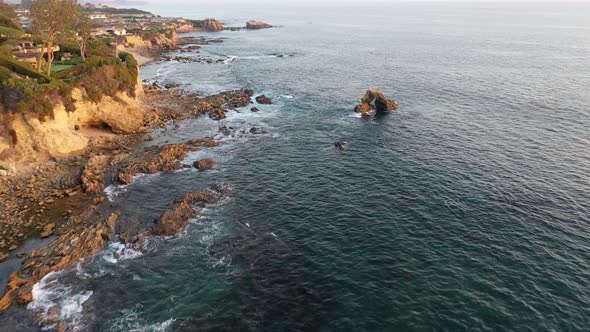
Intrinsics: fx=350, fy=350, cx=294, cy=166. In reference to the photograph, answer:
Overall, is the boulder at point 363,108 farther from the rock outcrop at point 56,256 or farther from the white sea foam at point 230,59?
the white sea foam at point 230,59

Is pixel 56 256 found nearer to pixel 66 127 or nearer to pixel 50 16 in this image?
pixel 66 127

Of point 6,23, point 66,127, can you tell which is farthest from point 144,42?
point 66,127

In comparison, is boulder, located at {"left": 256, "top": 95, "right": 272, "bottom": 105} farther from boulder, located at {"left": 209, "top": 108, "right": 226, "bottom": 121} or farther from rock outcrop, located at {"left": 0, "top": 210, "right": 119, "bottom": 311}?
rock outcrop, located at {"left": 0, "top": 210, "right": 119, "bottom": 311}

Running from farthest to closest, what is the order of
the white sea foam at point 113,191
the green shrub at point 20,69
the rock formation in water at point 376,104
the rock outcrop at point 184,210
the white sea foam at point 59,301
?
the rock formation in water at point 376,104, the green shrub at point 20,69, the white sea foam at point 113,191, the rock outcrop at point 184,210, the white sea foam at point 59,301

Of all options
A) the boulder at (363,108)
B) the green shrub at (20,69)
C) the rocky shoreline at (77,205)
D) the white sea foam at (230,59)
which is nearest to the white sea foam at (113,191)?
the rocky shoreline at (77,205)

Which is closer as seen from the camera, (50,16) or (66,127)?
(66,127)

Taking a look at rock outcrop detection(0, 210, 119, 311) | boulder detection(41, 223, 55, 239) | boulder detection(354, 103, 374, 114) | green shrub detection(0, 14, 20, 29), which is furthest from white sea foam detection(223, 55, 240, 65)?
rock outcrop detection(0, 210, 119, 311)

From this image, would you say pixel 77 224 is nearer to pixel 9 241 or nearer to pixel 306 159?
pixel 9 241
